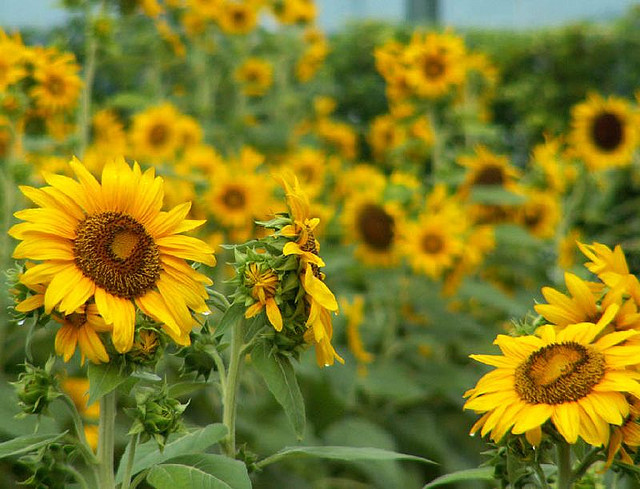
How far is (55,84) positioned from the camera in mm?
2717

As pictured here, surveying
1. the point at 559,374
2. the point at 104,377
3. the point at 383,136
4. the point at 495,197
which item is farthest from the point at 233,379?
the point at 383,136

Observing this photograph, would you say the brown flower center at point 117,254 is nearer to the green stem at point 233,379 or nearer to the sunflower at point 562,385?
the green stem at point 233,379

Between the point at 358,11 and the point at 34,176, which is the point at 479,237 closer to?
the point at 34,176

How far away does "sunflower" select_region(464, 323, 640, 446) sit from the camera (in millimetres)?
1010

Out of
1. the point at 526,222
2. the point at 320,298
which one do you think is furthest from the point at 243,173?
the point at 320,298

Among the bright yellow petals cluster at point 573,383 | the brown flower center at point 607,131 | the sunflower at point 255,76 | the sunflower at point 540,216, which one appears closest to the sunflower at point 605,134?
the brown flower center at point 607,131

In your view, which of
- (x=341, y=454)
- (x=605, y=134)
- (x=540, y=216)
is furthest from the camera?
(x=605, y=134)

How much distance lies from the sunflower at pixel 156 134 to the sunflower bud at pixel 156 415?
2829 mm

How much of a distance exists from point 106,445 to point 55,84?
1812mm

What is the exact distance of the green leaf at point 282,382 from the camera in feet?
3.56

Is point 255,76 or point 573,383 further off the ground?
point 573,383

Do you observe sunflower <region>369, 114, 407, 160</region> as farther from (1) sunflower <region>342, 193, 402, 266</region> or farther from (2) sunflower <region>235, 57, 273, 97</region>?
(1) sunflower <region>342, 193, 402, 266</region>

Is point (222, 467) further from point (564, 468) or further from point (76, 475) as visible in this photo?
point (564, 468)

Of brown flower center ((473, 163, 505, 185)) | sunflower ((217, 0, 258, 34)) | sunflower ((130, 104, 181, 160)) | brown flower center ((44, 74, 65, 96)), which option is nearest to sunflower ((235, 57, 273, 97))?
sunflower ((217, 0, 258, 34))
